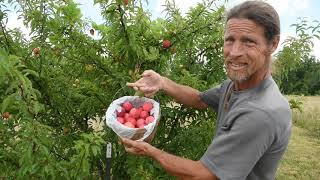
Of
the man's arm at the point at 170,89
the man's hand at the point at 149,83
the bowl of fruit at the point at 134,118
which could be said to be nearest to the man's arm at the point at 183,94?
the man's arm at the point at 170,89

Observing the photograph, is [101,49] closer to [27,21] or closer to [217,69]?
[27,21]

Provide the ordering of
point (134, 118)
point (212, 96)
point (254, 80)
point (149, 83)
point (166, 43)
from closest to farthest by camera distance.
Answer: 1. point (254, 80)
2. point (134, 118)
3. point (149, 83)
4. point (212, 96)
5. point (166, 43)

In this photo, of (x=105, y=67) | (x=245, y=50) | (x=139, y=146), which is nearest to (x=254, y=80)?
(x=245, y=50)

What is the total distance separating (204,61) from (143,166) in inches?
39.0

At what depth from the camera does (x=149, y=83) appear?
2.98m

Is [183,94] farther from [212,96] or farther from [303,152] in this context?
[303,152]

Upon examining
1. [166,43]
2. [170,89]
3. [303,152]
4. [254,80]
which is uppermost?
[166,43]

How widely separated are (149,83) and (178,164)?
26.9 inches

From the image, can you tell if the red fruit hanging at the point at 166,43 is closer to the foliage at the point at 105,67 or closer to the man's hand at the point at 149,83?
the foliage at the point at 105,67

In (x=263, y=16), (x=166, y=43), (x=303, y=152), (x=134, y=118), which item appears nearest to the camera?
(x=263, y=16)

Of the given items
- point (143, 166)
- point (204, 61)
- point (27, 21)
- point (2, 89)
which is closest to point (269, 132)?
point (143, 166)

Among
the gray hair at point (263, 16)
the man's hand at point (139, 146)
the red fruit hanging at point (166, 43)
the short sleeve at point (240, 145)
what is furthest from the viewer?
the red fruit hanging at point (166, 43)

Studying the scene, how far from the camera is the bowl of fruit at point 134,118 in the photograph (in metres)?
2.59

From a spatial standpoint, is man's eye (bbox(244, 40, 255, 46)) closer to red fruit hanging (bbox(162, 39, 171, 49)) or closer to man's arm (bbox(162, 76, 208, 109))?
man's arm (bbox(162, 76, 208, 109))
